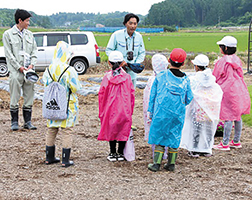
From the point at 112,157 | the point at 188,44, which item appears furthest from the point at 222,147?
the point at 188,44

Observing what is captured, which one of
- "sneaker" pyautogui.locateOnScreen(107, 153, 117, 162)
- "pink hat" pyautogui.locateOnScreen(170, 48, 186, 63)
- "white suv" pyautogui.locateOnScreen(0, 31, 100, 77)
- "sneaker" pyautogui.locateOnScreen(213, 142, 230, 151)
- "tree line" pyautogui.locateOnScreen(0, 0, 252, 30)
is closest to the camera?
"pink hat" pyautogui.locateOnScreen(170, 48, 186, 63)

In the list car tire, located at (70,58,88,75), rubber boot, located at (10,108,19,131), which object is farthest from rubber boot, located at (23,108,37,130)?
car tire, located at (70,58,88,75)

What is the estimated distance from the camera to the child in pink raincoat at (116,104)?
5.30m

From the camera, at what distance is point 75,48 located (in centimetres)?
1684

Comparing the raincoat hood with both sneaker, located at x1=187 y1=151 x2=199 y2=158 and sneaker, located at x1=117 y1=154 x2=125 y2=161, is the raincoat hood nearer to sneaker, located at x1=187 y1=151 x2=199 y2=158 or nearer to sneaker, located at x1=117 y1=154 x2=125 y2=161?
sneaker, located at x1=117 y1=154 x2=125 y2=161

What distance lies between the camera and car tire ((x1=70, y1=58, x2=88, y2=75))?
669 inches

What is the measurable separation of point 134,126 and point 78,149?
1.93m

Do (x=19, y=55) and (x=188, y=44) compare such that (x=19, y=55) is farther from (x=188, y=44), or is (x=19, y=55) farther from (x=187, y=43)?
(x=187, y=43)

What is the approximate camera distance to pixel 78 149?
6.15 m

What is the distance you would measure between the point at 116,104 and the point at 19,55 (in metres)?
2.78

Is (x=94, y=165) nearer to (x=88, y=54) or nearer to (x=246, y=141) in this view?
(x=246, y=141)

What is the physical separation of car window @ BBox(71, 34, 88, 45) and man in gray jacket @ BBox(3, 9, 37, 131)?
9814 mm

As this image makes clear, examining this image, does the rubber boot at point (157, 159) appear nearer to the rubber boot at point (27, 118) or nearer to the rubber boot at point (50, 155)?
the rubber boot at point (50, 155)

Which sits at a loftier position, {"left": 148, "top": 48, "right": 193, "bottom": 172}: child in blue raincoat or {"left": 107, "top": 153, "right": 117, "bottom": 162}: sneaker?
{"left": 148, "top": 48, "right": 193, "bottom": 172}: child in blue raincoat
